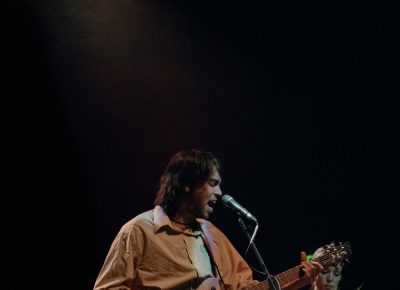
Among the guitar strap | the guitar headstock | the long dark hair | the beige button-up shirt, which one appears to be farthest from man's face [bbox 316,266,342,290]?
the long dark hair

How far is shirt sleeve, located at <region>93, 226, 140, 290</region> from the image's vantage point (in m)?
2.45

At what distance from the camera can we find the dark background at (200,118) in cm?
319

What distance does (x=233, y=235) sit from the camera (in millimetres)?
3828

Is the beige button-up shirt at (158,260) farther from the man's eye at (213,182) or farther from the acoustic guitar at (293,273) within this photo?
the man's eye at (213,182)

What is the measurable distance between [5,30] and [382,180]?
369cm

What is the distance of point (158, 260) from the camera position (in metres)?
2.63

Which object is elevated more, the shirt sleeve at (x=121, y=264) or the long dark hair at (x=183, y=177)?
the long dark hair at (x=183, y=177)

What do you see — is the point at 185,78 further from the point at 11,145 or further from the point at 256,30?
the point at 11,145

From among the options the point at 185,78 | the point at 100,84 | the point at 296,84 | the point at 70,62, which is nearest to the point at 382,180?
the point at 296,84

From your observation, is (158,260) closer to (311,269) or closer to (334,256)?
(311,269)

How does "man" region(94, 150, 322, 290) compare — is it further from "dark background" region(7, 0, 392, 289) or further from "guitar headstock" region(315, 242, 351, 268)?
"dark background" region(7, 0, 392, 289)

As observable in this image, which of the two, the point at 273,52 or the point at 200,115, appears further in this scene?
the point at 273,52

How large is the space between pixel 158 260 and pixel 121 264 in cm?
25

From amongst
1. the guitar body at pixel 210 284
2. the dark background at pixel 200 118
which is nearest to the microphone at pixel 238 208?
the guitar body at pixel 210 284
